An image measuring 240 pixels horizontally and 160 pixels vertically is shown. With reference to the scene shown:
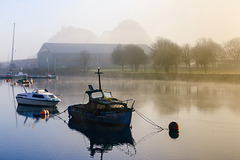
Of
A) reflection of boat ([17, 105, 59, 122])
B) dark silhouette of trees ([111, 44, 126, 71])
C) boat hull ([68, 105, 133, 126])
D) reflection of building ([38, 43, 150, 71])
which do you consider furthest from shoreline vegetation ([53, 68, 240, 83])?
boat hull ([68, 105, 133, 126])

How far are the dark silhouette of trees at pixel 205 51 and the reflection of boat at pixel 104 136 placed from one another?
8387 centimetres

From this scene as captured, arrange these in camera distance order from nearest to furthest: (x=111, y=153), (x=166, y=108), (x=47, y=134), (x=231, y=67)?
(x=111, y=153) < (x=47, y=134) < (x=166, y=108) < (x=231, y=67)

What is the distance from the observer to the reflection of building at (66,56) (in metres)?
184

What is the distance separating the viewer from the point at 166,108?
2176 inches

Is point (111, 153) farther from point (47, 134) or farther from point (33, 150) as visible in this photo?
point (47, 134)

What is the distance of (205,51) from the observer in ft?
387

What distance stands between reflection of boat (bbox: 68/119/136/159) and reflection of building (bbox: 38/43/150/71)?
143 m

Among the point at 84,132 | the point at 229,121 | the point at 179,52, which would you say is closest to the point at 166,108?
the point at 229,121

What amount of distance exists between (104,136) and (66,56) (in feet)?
505

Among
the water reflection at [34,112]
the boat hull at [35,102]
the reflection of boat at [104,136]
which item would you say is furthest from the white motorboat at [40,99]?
the reflection of boat at [104,136]

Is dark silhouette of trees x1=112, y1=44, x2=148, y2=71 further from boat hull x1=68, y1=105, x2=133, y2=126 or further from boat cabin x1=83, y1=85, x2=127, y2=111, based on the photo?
boat hull x1=68, y1=105, x2=133, y2=126

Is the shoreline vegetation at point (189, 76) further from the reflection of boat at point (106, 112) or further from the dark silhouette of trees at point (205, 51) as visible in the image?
the reflection of boat at point (106, 112)

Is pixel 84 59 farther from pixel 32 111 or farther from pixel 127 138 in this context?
pixel 127 138

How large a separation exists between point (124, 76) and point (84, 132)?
4194 inches
